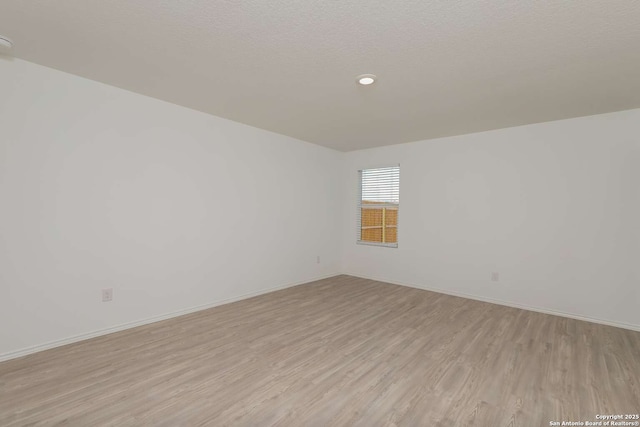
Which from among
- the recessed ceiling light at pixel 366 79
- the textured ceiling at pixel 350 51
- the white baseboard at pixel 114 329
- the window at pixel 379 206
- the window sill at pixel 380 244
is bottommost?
the white baseboard at pixel 114 329

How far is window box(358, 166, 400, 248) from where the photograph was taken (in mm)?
5078

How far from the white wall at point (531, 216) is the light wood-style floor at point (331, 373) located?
0.55 meters

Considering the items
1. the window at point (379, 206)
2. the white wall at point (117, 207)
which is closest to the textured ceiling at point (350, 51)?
the white wall at point (117, 207)

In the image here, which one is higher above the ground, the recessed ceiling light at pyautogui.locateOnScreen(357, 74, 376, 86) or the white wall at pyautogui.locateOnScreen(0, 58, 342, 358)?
the recessed ceiling light at pyautogui.locateOnScreen(357, 74, 376, 86)

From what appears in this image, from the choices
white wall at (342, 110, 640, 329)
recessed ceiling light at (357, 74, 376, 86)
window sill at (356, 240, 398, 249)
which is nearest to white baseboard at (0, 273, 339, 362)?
window sill at (356, 240, 398, 249)

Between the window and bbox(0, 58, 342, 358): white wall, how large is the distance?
184 cm

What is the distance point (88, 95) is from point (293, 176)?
2727 millimetres

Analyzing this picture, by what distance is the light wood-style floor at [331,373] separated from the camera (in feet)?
5.61

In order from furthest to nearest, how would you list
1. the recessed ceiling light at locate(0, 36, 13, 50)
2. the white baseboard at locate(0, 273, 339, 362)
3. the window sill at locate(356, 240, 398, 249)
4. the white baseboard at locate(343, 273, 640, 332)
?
1. the window sill at locate(356, 240, 398, 249)
2. the white baseboard at locate(343, 273, 640, 332)
3. the white baseboard at locate(0, 273, 339, 362)
4. the recessed ceiling light at locate(0, 36, 13, 50)

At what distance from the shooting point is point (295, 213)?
15.6 feet

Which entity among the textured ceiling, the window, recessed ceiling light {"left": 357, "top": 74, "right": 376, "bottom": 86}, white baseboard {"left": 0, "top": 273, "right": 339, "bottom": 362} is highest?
the textured ceiling

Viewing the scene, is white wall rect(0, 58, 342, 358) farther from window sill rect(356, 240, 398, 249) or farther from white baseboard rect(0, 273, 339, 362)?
window sill rect(356, 240, 398, 249)

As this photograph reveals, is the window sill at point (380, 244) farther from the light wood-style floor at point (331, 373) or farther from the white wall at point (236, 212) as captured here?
the light wood-style floor at point (331, 373)

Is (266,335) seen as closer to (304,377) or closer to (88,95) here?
(304,377)
